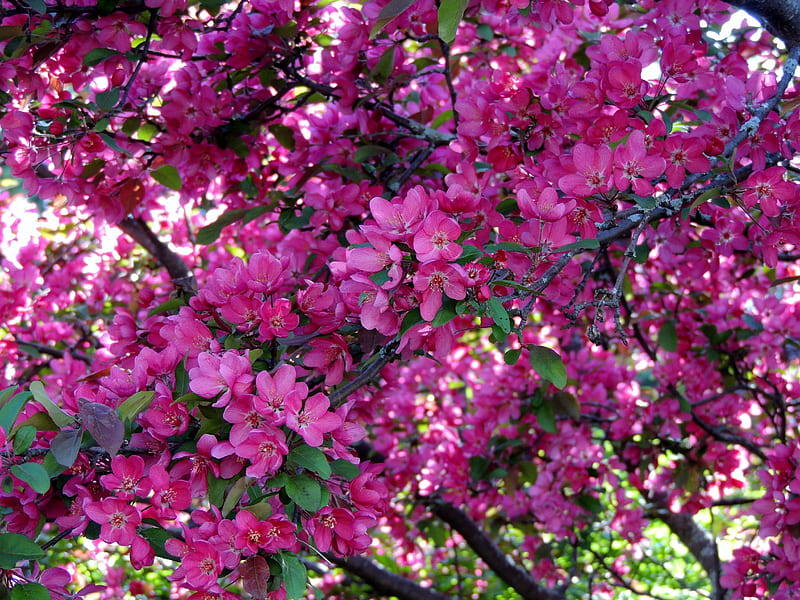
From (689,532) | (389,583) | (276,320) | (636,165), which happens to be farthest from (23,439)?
(689,532)

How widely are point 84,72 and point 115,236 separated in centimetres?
140

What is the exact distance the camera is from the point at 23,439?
1.24 meters

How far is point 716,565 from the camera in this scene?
3.04 m

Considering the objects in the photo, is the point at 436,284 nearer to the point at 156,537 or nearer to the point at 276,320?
the point at 276,320

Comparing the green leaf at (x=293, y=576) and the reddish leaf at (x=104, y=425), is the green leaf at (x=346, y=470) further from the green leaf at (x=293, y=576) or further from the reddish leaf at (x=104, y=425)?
the reddish leaf at (x=104, y=425)

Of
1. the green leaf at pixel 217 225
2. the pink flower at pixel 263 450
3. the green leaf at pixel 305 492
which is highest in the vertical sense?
the green leaf at pixel 217 225

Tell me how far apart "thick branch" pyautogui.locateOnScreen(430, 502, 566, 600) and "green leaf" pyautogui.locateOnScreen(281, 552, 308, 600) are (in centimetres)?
192

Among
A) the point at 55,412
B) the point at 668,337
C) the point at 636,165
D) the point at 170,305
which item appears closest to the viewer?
the point at 55,412

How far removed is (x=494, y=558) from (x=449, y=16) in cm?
243

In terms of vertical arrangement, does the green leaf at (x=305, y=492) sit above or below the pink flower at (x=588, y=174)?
below

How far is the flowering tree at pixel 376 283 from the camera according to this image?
1253 millimetres

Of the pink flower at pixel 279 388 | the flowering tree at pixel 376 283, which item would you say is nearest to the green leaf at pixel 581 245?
the flowering tree at pixel 376 283

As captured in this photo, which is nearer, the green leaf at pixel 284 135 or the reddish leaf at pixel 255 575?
the reddish leaf at pixel 255 575

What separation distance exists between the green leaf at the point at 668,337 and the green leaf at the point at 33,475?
2.09 metres
